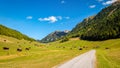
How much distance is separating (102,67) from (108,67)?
106 cm

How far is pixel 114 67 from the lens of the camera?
3866cm

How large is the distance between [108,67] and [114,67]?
3.42 ft

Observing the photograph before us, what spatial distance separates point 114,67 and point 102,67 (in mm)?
2082

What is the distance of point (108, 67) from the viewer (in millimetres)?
39000

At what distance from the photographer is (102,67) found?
128 feet
